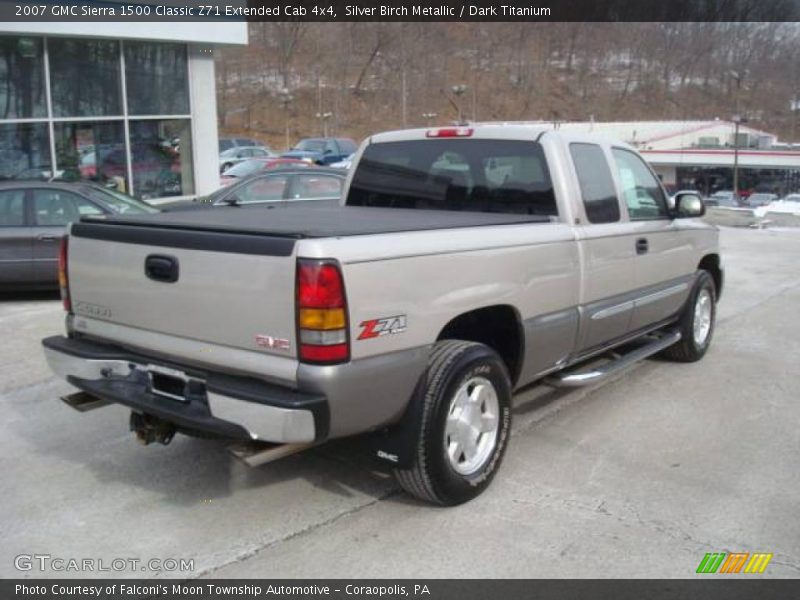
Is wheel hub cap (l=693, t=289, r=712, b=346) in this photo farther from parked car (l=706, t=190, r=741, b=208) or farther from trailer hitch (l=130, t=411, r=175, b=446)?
parked car (l=706, t=190, r=741, b=208)

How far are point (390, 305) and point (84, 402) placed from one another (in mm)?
1855

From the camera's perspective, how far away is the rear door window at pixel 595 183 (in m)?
5.04

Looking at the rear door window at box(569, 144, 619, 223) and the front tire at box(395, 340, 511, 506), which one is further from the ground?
the rear door window at box(569, 144, 619, 223)

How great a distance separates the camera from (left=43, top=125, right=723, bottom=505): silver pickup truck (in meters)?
3.34

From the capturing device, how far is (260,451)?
3.64m

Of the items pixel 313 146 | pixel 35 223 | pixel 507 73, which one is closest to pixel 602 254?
pixel 35 223

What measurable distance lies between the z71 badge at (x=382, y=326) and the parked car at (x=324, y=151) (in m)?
26.3

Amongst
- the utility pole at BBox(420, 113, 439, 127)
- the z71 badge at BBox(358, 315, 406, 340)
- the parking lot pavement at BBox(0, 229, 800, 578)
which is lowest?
the parking lot pavement at BBox(0, 229, 800, 578)

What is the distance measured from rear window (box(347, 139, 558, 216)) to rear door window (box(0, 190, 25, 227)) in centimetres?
524

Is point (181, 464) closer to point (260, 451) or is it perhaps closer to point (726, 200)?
point (260, 451)

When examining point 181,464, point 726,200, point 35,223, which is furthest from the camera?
point 726,200

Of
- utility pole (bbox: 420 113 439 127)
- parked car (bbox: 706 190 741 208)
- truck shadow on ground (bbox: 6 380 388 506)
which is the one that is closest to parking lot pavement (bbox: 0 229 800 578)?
truck shadow on ground (bbox: 6 380 388 506)

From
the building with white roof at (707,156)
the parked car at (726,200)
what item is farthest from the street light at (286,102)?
the parked car at (726,200)

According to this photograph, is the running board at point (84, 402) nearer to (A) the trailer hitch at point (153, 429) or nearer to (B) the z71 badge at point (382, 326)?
(A) the trailer hitch at point (153, 429)
